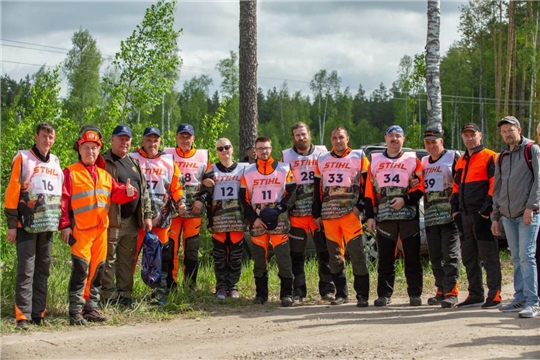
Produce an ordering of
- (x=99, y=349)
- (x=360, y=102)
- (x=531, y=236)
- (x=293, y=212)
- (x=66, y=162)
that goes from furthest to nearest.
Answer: (x=360, y=102), (x=66, y=162), (x=293, y=212), (x=531, y=236), (x=99, y=349)

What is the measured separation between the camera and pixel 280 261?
29.8 ft

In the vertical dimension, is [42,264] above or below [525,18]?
below

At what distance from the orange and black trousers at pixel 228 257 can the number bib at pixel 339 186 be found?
1315mm

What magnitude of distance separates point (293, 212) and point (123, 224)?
7.65 ft

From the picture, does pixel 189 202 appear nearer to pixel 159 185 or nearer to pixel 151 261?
pixel 159 185

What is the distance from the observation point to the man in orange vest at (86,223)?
776cm

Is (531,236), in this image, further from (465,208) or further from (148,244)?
(148,244)

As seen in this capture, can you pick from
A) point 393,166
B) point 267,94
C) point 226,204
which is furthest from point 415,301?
point 267,94

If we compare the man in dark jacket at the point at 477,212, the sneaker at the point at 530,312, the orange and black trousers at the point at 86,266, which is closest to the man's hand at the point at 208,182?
the orange and black trousers at the point at 86,266

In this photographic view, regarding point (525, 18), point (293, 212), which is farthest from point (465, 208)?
point (525, 18)

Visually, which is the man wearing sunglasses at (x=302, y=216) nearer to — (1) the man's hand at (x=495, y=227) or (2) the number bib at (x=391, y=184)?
(2) the number bib at (x=391, y=184)

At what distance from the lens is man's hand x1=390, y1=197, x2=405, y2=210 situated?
877cm

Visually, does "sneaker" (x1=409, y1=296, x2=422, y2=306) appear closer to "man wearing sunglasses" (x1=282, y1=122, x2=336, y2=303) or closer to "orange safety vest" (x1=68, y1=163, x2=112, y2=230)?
"man wearing sunglasses" (x1=282, y1=122, x2=336, y2=303)

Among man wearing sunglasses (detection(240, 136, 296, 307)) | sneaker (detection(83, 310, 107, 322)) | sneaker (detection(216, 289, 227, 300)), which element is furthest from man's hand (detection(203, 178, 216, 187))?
sneaker (detection(83, 310, 107, 322))
